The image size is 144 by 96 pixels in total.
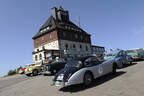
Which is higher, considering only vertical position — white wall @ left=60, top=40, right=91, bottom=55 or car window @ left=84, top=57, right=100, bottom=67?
white wall @ left=60, top=40, right=91, bottom=55

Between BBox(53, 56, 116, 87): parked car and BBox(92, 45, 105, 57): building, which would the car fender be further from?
BBox(92, 45, 105, 57): building

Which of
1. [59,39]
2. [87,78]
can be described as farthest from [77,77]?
[59,39]

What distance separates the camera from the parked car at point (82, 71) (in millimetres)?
5816

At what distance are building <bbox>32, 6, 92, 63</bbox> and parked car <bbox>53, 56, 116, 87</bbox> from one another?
22766 mm

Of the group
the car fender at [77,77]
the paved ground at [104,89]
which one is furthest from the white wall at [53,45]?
the car fender at [77,77]

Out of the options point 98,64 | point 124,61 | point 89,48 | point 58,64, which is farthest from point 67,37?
point 98,64

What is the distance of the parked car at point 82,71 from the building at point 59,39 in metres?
22.8

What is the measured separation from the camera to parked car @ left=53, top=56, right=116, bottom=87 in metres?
5.82

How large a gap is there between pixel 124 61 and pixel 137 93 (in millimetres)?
7662

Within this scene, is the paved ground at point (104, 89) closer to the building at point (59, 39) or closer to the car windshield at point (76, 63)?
the car windshield at point (76, 63)

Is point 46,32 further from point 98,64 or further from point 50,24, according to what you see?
point 98,64

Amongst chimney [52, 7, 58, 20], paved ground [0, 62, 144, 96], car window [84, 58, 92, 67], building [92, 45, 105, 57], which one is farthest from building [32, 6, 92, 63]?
car window [84, 58, 92, 67]

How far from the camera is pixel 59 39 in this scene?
33688mm

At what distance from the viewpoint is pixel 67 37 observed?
36.4m
